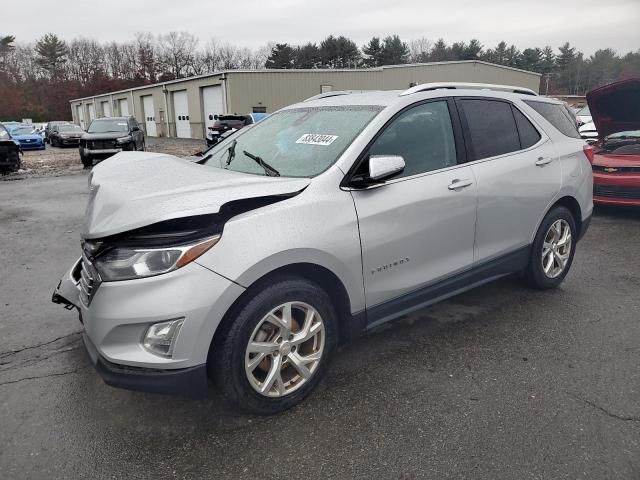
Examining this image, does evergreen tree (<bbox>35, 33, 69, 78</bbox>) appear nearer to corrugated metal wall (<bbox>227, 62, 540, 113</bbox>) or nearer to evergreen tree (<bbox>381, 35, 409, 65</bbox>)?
evergreen tree (<bbox>381, 35, 409, 65</bbox>)

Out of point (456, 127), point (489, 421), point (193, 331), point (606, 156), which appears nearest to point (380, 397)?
point (489, 421)

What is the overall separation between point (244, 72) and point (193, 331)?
94.9 feet

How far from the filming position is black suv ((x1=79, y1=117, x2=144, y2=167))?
648 inches

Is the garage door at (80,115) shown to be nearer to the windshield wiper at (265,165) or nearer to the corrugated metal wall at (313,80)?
the corrugated metal wall at (313,80)

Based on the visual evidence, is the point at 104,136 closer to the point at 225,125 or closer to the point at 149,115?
the point at 225,125

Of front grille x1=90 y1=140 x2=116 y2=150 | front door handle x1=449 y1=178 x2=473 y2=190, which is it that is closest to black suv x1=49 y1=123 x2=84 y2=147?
front grille x1=90 y1=140 x2=116 y2=150

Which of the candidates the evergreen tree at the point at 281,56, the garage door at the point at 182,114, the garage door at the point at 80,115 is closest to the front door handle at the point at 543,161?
the garage door at the point at 182,114

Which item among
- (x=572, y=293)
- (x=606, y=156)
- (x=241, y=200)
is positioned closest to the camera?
(x=241, y=200)

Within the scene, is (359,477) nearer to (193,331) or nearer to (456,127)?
(193,331)

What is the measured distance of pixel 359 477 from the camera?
2291 mm

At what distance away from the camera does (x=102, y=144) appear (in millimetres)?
16578

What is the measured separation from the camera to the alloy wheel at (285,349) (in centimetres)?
262

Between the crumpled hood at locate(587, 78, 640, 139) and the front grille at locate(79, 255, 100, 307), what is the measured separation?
7.54 metres

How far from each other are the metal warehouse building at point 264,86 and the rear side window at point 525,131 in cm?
2669
